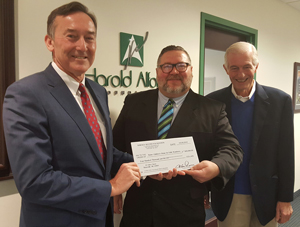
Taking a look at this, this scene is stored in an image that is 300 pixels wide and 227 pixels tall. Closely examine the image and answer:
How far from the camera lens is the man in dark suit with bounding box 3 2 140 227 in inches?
32.4

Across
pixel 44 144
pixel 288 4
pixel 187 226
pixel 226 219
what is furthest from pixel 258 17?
pixel 44 144

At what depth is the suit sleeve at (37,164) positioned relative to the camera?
81 cm

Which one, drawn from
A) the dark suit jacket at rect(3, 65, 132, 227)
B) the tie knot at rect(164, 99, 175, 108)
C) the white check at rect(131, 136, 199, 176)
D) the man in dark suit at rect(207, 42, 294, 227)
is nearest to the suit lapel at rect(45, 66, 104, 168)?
the dark suit jacket at rect(3, 65, 132, 227)

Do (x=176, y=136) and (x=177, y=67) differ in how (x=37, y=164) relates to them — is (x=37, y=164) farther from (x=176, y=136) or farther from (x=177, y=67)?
(x=177, y=67)

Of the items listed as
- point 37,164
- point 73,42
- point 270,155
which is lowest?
point 270,155

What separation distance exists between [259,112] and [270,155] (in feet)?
0.97

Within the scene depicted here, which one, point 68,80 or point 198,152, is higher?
point 68,80

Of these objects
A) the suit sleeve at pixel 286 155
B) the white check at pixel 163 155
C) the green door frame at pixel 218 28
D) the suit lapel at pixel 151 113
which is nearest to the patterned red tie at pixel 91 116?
the white check at pixel 163 155

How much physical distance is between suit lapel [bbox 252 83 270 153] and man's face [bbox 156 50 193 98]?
52cm

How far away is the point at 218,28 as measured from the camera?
258cm

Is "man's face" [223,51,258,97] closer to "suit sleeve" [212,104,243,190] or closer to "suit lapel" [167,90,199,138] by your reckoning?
"suit sleeve" [212,104,243,190]

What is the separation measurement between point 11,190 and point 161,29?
1569mm

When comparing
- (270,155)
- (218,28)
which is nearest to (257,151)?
(270,155)

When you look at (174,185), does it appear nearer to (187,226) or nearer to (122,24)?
(187,226)
